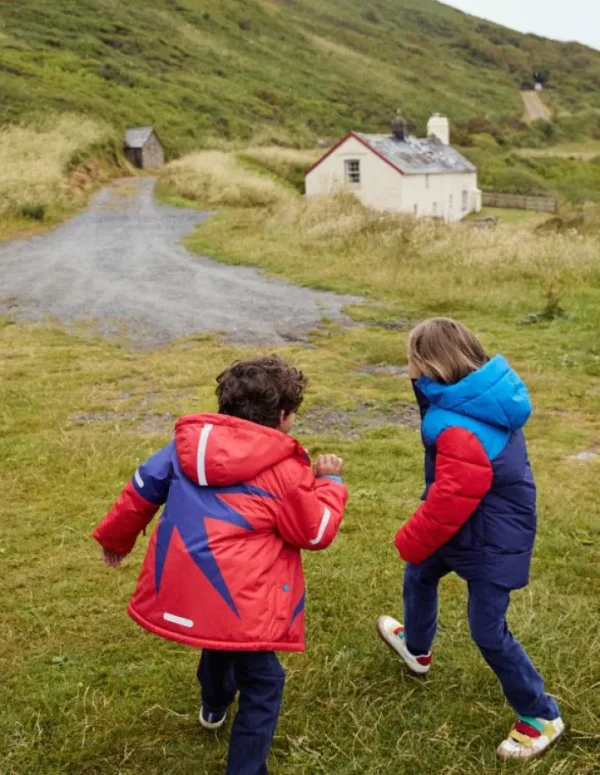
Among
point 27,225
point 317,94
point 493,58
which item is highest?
point 493,58

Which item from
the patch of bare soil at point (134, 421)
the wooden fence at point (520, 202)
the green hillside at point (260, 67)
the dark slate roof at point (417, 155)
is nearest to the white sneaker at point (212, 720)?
the patch of bare soil at point (134, 421)

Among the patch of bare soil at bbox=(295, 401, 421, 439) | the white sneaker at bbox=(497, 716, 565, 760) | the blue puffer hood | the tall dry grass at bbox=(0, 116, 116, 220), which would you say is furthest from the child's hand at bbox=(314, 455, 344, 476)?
the tall dry grass at bbox=(0, 116, 116, 220)

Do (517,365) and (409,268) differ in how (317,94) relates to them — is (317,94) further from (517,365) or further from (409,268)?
(517,365)

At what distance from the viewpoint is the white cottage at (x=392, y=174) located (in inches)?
1446

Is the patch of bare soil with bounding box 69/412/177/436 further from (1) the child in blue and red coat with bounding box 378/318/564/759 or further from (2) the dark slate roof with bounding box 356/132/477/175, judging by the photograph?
(2) the dark slate roof with bounding box 356/132/477/175

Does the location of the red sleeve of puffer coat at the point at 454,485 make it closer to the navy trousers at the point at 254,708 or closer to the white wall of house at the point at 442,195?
the navy trousers at the point at 254,708

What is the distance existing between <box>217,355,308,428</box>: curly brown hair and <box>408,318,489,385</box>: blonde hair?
1.63ft

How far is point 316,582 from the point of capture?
14.3 ft

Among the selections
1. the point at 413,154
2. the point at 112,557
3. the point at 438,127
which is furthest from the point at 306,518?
the point at 438,127

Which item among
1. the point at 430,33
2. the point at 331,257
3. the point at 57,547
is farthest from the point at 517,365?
the point at 430,33

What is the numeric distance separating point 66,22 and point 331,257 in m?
59.1

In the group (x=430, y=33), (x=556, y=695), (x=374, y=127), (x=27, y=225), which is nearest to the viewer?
(x=556, y=695)

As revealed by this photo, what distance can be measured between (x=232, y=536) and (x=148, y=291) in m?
11.6

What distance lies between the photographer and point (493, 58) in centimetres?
12519
